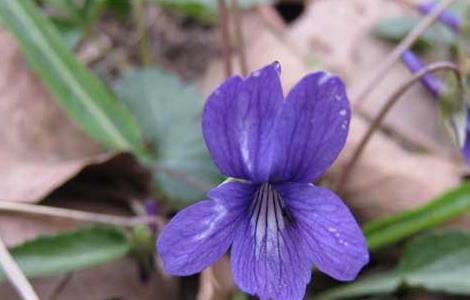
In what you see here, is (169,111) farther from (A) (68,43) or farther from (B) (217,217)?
(B) (217,217)

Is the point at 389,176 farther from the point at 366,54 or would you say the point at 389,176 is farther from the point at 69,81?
the point at 69,81

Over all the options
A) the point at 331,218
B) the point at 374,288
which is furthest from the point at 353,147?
the point at 331,218

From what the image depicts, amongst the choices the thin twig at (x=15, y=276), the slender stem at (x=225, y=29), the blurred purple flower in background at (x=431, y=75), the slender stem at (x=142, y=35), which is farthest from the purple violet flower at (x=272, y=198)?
the slender stem at (x=142, y=35)

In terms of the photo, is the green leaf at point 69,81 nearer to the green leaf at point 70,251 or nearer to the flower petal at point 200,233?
the green leaf at point 70,251

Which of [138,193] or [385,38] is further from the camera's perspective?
[385,38]

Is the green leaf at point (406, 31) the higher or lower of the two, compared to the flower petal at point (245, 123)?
lower

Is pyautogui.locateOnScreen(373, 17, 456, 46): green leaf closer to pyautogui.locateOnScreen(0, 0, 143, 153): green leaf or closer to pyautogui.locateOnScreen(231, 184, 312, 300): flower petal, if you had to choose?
pyautogui.locateOnScreen(0, 0, 143, 153): green leaf
